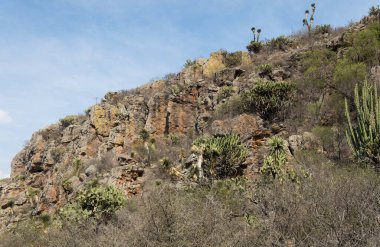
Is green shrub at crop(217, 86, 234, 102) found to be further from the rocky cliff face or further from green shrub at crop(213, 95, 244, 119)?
green shrub at crop(213, 95, 244, 119)

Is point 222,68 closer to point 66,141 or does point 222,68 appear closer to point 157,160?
point 157,160

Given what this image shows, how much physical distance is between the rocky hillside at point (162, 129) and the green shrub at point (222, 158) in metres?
0.69

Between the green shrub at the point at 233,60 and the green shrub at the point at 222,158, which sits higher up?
the green shrub at the point at 233,60

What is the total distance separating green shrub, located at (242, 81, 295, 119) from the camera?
79.0 ft

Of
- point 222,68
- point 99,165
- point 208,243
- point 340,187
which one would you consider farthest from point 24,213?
point 340,187

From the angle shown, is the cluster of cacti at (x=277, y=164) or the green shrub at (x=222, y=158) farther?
the green shrub at (x=222, y=158)

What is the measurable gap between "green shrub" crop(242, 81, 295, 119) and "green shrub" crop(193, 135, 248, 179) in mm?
4811

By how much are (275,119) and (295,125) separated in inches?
66.8

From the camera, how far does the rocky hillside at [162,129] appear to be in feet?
74.0

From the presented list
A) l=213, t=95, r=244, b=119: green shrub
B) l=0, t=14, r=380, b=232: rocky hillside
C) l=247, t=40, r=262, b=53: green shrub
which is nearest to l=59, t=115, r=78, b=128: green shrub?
l=0, t=14, r=380, b=232: rocky hillside

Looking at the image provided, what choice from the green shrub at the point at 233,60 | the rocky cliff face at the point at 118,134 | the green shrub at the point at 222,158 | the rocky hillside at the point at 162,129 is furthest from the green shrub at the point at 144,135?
the green shrub at the point at 222,158

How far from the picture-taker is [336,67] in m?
24.9

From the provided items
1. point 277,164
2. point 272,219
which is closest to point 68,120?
point 277,164

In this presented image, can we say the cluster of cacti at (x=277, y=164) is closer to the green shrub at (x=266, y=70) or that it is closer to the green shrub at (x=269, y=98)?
the green shrub at (x=269, y=98)
